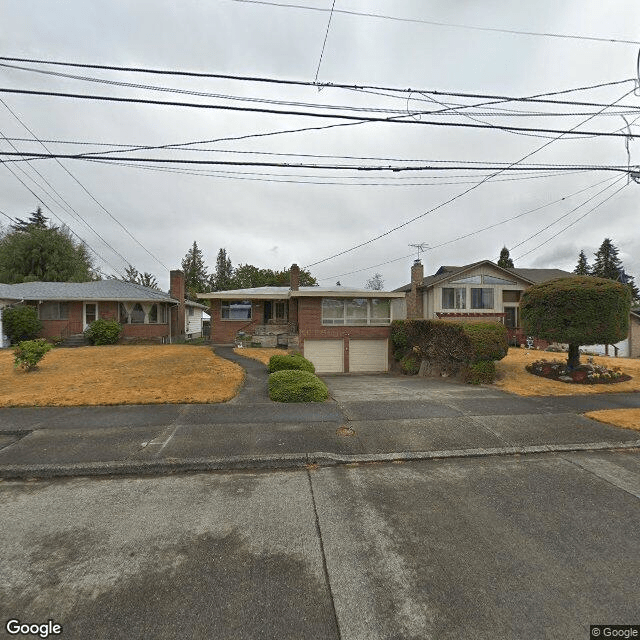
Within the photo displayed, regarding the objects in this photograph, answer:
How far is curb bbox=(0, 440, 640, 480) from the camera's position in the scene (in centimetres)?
463

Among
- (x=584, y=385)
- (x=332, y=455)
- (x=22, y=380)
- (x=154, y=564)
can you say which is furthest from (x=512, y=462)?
(x=22, y=380)

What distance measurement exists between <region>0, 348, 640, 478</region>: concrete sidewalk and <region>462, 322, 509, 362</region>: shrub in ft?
10.6

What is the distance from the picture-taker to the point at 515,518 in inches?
139

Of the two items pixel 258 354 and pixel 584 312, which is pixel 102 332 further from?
pixel 584 312

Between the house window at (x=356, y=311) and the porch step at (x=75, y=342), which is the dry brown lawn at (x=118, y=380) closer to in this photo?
the porch step at (x=75, y=342)

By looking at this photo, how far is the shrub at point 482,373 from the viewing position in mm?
11547

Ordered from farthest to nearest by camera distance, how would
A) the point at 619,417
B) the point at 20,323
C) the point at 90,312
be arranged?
the point at 90,312
the point at 20,323
the point at 619,417

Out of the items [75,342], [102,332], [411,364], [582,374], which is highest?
[102,332]

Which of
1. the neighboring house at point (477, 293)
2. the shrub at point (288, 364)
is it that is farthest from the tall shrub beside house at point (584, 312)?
the neighboring house at point (477, 293)

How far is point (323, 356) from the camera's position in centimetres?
1695

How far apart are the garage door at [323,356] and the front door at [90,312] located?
14846mm

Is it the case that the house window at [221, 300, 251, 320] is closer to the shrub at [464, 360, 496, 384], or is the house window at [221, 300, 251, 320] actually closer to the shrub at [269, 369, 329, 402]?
the shrub at [269, 369, 329, 402]

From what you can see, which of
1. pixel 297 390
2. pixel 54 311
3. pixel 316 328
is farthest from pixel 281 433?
pixel 54 311

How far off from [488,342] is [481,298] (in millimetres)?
13703
